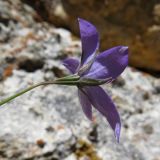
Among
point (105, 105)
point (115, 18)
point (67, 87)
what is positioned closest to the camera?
point (105, 105)

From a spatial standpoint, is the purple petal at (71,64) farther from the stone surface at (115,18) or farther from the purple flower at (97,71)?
the stone surface at (115,18)

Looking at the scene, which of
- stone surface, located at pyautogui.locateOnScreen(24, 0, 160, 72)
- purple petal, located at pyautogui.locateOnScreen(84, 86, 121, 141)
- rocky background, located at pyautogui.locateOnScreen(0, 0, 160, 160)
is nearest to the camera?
purple petal, located at pyautogui.locateOnScreen(84, 86, 121, 141)

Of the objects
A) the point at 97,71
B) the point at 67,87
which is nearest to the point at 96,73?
the point at 97,71

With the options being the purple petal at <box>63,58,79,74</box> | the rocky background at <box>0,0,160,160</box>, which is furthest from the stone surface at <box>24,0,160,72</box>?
the purple petal at <box>63,58,79,74</box>

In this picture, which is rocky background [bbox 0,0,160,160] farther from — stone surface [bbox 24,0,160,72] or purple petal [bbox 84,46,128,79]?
purple petal [bbox 84,46,128,79]

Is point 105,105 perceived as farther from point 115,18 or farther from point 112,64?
point 115,18

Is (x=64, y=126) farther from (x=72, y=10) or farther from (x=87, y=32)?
(x=87, y=32)
